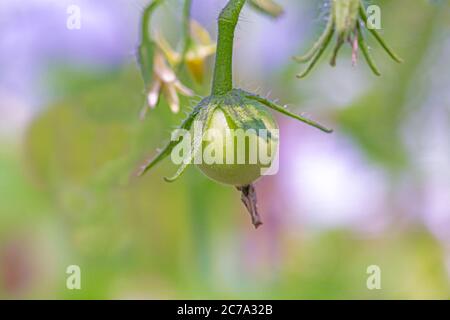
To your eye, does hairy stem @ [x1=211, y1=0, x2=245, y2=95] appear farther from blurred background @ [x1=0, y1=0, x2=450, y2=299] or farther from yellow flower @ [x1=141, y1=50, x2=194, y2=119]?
blurred background @ [x1=0, y1=0, x2=450, y2=299]

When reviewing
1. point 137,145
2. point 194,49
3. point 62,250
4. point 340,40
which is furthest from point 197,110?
point 62,250

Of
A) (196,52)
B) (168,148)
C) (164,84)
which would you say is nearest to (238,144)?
(168,148)

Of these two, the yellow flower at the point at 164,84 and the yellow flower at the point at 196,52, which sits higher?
the yellow flower at the point at 196,52

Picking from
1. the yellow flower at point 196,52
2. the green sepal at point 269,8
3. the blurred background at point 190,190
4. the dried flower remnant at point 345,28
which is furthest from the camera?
A: the blurred background at point 190,190

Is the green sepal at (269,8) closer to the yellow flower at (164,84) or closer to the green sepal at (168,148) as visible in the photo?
the yellow flower at (164,84)

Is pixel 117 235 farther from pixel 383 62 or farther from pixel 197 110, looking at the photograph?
pixel 197 110

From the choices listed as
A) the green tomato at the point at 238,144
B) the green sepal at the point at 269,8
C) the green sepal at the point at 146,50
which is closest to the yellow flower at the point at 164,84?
the green sepal at the point at 146,50

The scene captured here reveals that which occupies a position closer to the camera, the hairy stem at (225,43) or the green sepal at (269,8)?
the hairy stem at (225,43)
